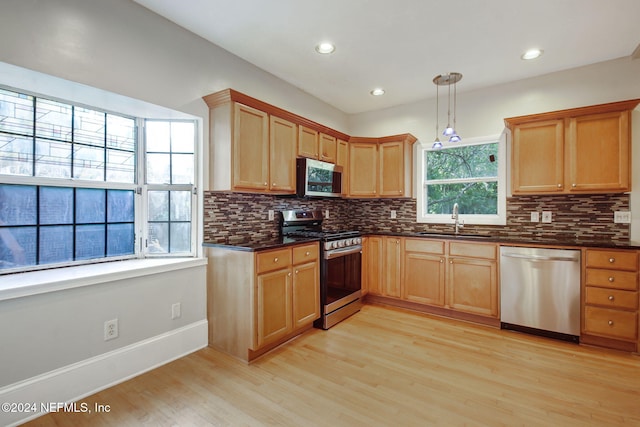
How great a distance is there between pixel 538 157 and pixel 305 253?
2.62 m

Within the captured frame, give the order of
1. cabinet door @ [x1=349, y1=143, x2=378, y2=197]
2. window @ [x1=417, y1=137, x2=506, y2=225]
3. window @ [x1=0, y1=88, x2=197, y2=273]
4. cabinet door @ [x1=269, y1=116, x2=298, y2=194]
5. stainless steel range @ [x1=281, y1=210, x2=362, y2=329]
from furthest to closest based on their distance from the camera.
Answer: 1. cabinet door @ [x1=349, y1=143, x2=378, y2=197]
2. window @ [x1=417, y1=137, x2=506, y2=225]
3. stainless steel range @ [x1=281, y1=210, x2=362, y2=329]
4. cabinet door @ [x1=269, y1=116, x2=298, y2=194]
5. window @ [x1=0, y1=88, x2=197, y2=273]

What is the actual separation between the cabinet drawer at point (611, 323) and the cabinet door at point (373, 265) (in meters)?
2.02

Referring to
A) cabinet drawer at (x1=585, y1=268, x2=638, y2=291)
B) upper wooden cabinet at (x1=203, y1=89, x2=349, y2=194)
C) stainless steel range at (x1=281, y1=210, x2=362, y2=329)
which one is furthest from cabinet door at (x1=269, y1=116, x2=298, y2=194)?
cabinet drawer at (x1=585, y1=268, x2=638, y2=291)

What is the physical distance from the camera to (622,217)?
2.96 metres

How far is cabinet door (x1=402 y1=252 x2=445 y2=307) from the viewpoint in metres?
3.46

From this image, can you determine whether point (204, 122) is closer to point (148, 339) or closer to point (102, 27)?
point (102, 27)

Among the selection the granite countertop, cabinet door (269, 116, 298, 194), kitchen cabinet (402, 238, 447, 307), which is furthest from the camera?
kitchen cabinet (402, 238, 447, 307)

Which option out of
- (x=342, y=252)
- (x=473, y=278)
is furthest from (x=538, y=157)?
(x=342, y=252)

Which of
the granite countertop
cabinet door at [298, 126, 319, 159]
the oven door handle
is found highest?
cabinet door at [298, 126, 319, 159]

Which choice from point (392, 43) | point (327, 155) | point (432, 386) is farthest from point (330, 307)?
point (392, 43)

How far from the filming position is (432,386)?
2.11 meters

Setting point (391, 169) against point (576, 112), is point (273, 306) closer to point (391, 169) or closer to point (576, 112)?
point (391, 169)

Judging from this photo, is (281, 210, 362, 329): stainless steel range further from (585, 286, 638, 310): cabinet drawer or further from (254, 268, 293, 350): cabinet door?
(585, 286, 638, 310): cabinet drawer

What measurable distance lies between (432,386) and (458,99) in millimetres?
3329
